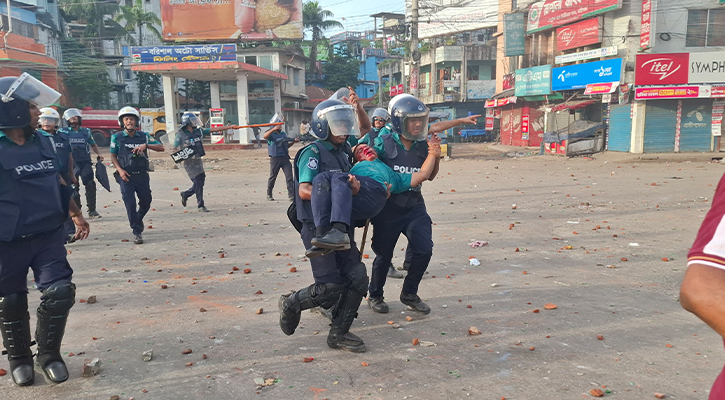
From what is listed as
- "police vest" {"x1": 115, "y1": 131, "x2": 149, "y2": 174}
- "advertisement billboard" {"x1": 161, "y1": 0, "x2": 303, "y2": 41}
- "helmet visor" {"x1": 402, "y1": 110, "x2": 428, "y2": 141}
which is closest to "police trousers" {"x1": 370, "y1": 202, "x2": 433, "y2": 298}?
"helmet visor" {"x1": 402, "y1": 110, "x2": 428, "y2": 141}

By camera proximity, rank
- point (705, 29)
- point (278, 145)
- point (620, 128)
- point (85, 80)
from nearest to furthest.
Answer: point (278, 145) → point (705, 29) → point (620, 128) → point (85, 80)

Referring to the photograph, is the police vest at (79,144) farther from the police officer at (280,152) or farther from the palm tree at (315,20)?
the palm tree at (315,20)

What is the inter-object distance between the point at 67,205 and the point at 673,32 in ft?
84.4

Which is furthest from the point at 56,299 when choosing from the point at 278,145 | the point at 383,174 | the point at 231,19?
the point at 231,19

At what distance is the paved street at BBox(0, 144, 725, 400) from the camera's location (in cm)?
354

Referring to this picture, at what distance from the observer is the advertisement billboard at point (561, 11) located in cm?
2458

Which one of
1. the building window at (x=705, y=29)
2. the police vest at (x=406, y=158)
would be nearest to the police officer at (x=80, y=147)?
the police vest at (x=406, y=158)

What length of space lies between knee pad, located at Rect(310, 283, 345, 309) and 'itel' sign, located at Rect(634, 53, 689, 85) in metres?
23.0

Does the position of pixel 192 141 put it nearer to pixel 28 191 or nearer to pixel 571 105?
pixel 28 191

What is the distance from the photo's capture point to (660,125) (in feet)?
77.6

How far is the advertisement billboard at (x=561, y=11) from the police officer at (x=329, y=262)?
78.6 ft

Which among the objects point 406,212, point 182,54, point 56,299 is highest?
point 182,54

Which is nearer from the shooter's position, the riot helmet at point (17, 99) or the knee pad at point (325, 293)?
the riot helmet at point (17, 99)

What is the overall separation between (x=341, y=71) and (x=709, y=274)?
56184 mm
